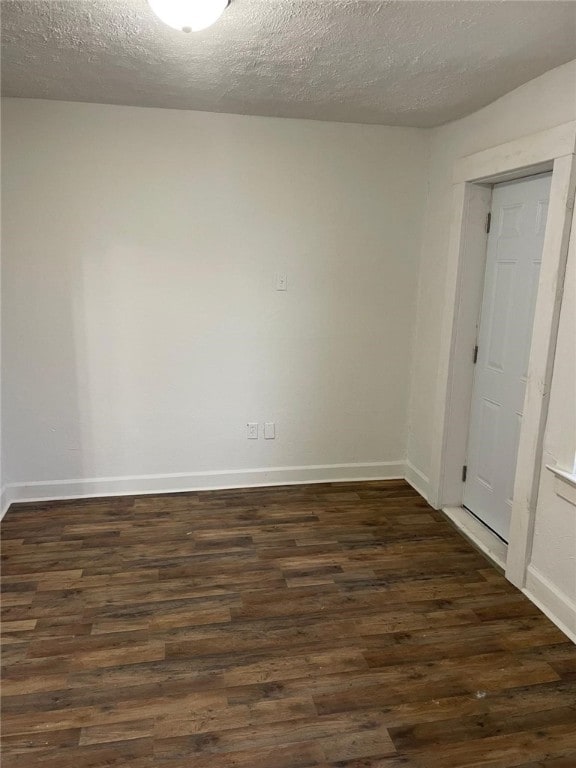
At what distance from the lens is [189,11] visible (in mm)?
1759

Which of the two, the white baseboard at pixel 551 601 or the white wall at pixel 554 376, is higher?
the white wall at pixel 554 376

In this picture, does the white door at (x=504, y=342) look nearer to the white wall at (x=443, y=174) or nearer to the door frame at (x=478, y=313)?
the door frame at (x=478, y=313)

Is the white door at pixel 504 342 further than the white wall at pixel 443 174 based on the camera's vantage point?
Yes

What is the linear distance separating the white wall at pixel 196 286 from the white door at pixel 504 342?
2.25ft

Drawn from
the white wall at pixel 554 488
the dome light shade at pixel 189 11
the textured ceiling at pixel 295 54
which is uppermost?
the textured ceiling at pixel 295 54

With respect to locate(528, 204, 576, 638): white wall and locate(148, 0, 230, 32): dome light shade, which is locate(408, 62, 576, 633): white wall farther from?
locate(148, 0, 230, 32): dome light shade

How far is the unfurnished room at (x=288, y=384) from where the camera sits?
195cm

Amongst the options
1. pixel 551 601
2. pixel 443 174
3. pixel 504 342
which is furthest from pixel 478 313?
pixel 551 601

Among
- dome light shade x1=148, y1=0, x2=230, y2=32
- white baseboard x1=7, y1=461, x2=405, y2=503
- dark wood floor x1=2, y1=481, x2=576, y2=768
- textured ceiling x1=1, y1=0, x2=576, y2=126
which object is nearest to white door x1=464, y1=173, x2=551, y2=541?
dark wood floor x1=2, y1=481, x2=576, y2=768

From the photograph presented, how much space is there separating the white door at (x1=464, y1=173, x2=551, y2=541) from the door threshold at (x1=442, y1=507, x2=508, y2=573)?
0.05 metres

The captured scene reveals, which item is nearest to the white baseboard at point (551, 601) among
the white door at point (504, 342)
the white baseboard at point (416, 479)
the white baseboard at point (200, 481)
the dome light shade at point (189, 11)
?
the white door at point (504, 342)

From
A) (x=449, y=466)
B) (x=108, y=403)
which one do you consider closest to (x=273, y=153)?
(x=108, y=403)

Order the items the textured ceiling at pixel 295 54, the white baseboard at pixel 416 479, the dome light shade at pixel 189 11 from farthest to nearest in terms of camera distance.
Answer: the white baseboard at pixel 416 479 < the textured ceiling at pixel 295 54 < the dome light shade at pixel 189 11

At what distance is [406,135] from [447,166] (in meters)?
0.38
